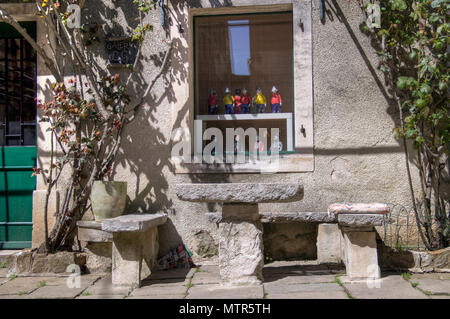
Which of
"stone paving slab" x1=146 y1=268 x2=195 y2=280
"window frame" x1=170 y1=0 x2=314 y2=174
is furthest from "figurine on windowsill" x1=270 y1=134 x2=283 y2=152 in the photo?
"stone paving slab" x1=146 y1=268 x2=195 y2=280

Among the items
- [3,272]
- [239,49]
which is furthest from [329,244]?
[3,272]

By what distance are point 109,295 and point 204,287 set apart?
2.49 feet

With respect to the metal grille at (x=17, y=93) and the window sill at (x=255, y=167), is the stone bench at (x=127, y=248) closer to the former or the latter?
the window sill at (x=255, y=167)

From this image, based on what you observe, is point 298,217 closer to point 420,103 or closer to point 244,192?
point 244,192

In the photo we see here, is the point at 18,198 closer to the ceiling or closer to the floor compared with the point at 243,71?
closer to the floor

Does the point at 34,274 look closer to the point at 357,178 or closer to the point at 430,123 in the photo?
the point at 357,178

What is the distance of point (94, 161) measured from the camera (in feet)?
15.2

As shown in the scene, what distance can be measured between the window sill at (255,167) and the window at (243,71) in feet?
1.15

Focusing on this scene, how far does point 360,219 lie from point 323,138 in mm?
1231

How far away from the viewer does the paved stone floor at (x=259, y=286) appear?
3305mm

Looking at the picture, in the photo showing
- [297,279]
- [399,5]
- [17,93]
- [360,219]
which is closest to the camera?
[360,219]

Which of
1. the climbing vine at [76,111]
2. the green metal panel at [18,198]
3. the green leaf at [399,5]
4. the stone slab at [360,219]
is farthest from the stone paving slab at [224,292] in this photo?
the green leaf at [399,5]

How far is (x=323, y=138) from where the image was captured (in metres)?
4.57

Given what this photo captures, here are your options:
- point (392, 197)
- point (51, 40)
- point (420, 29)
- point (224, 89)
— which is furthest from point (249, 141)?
point (51, 40)
